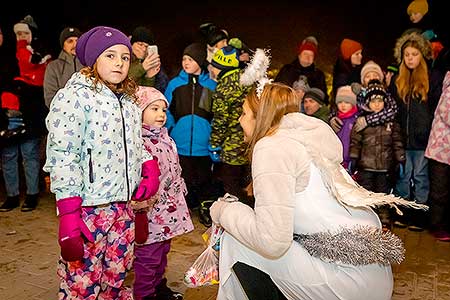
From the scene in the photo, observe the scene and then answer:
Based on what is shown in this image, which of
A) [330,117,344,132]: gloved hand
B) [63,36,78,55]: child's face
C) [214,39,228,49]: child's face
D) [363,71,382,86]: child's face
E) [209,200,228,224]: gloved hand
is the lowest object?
[209,200,228,224]: gloved hand

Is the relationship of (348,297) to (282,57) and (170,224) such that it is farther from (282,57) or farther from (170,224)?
(282,57)

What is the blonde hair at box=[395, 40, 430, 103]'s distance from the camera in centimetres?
508

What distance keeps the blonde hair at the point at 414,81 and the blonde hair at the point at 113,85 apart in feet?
9.91

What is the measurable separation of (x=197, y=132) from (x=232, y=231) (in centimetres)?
257

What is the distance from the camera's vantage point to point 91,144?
271 cm

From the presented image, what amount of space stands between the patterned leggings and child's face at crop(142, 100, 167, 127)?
73 centimetres

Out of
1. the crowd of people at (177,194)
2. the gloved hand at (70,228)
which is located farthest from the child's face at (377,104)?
the gloved hand at (70,228)

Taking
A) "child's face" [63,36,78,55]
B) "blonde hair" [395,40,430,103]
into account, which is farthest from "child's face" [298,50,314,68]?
"child's face" [63,36,78,55]

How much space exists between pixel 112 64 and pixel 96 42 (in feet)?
0.44

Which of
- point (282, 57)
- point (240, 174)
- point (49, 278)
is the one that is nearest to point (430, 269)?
point (240, 174)

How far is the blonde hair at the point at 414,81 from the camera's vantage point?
508 cm

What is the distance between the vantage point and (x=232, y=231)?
2695 mm

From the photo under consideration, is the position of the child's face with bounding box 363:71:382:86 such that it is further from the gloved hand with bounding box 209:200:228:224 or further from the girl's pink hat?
the gloved hand with bounding box 209:200:228:224

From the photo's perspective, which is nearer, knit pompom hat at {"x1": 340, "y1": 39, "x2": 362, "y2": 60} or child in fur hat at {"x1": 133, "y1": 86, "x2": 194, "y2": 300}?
child in fur hat at {"x1": 133, "y1": 86, "x2": 194, "y2": 300}
